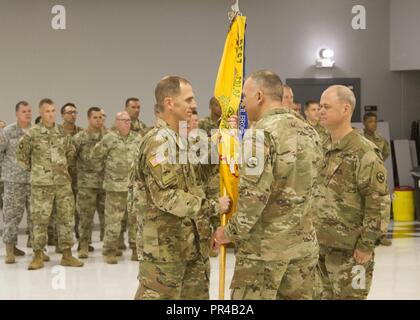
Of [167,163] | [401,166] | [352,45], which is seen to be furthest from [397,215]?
[167,163]

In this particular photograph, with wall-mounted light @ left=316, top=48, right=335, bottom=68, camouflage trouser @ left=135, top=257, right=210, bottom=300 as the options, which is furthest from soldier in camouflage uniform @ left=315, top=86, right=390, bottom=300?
wall-mounted light @ left=316, top=48, right=335, bottom=68

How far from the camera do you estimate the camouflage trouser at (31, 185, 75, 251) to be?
850 cm

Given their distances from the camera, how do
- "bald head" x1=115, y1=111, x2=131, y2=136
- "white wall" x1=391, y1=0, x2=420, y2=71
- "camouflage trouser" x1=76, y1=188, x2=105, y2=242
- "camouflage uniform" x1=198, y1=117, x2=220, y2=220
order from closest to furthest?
1. "camouflage uniform" x1=198, y1=117, x2=220, y2=220
2. "bald head" x1=115, y1=111, x2=131, y2=136
3. "camouflage trouser" x1=76, y1=188, x2=105, y2=242
4. "white wall" x1=391, y1=0, x2=420, y2=71

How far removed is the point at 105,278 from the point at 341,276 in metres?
3.68

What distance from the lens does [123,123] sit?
30.1 ft

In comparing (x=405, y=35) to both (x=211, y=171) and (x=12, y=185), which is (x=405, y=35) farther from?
(x=211, y=171)

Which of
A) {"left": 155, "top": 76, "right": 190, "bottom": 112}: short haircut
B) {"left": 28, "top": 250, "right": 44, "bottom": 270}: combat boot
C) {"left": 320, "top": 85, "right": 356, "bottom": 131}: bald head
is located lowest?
{"left": 28, "top": 250, "right": 44, "bottom": 270}: combat boot

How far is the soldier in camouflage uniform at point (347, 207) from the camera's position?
15.7 ft

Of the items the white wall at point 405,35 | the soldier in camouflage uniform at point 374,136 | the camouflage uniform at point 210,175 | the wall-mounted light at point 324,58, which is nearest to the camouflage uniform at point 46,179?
the camouflage uniform at point 210,175

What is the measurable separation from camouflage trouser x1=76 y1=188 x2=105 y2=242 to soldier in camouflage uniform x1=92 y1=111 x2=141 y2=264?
471 mm

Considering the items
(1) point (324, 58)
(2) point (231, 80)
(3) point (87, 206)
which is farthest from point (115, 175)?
(1) point (324, 58)

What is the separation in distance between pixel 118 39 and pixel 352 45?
3.84m

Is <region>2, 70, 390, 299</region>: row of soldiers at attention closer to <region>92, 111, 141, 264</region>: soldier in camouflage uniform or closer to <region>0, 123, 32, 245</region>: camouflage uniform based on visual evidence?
<region>92, 111, 141, 264</region>: soldier in camouflage uniform
